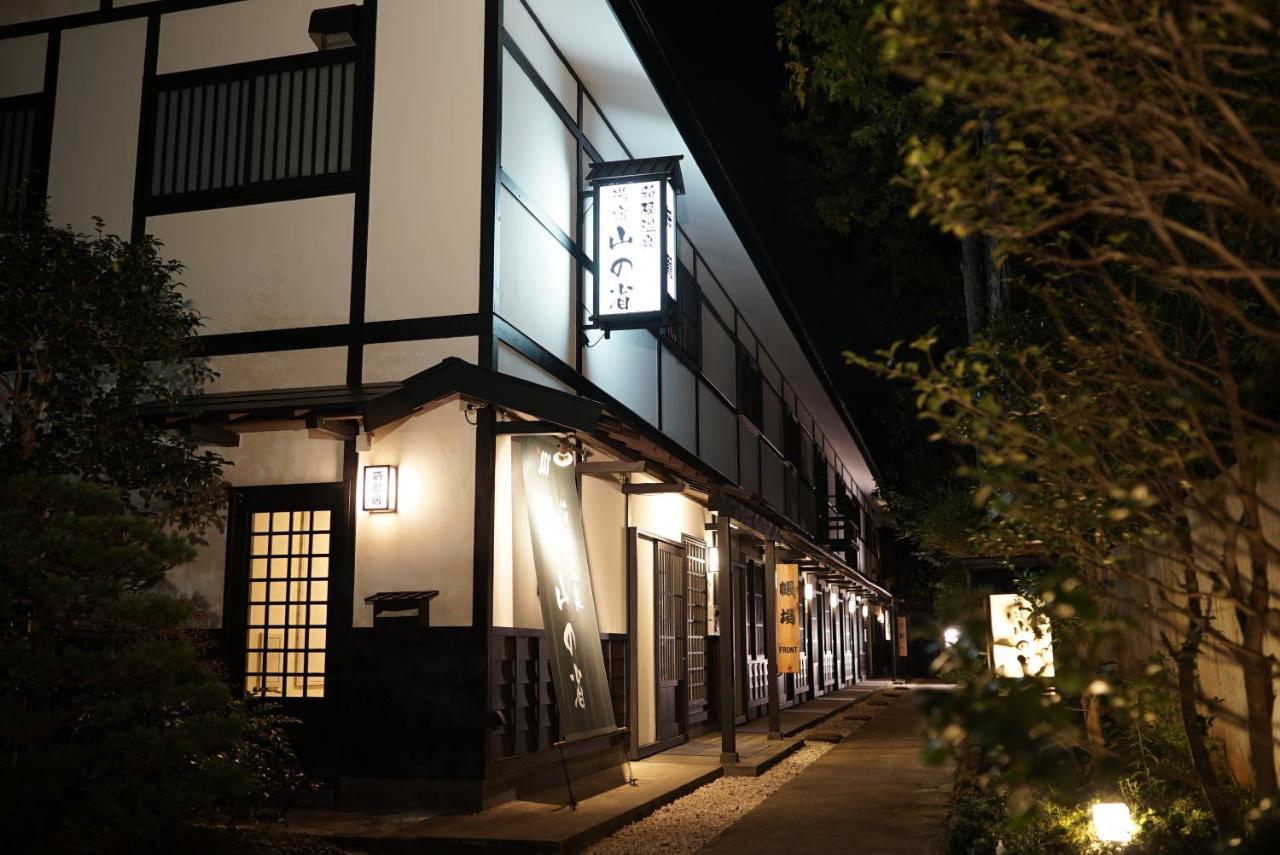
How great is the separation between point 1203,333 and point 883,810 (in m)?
5.71

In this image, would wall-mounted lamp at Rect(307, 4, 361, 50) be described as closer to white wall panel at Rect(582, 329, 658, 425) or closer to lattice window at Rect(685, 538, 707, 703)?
white wall panel at Rect(582, 329, 658, 425)

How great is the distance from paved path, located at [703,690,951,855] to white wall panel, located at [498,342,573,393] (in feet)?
14.1

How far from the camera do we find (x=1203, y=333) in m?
6.64

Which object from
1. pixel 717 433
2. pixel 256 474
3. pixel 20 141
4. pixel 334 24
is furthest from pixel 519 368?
pixel 717 433

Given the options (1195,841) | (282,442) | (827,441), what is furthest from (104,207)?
(827,441)

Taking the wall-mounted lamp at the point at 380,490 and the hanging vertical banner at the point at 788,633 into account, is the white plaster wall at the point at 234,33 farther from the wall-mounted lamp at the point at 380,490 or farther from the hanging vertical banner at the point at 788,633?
the hanging vertical banner at the point at 788,633

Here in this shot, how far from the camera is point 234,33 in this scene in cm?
1148

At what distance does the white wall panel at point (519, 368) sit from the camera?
10.4 metres

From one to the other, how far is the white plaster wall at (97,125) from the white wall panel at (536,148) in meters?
3.92

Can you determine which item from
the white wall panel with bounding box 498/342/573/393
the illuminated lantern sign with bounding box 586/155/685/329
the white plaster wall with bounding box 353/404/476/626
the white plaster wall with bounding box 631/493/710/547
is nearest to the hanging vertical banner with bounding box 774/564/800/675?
the white plaster wall with bounding box 631/493/710/547

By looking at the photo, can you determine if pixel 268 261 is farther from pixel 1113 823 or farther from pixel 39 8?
pixel 1113 823

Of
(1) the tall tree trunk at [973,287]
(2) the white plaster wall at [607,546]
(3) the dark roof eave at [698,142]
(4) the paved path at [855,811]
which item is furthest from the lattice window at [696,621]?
(1) the tall tree trunk at [973,287]

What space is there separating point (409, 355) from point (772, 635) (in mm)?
9410

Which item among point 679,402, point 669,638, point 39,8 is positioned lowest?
point 669,638
